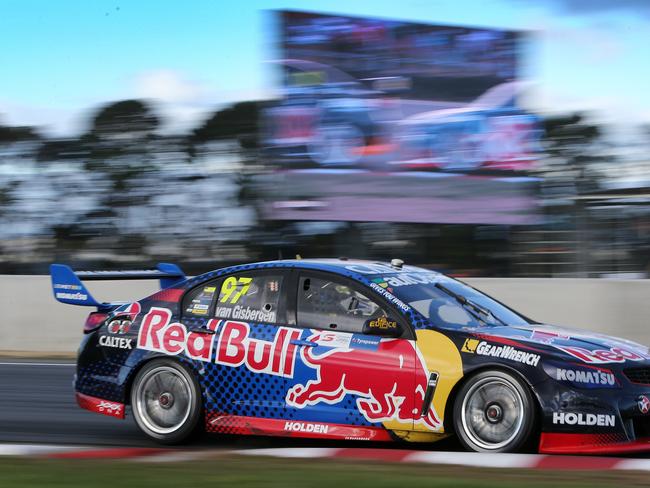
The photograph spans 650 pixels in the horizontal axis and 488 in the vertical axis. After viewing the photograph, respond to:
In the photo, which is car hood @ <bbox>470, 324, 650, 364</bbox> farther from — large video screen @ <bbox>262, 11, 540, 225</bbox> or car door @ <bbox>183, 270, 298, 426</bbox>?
large video screen @ <bbox>262, 11, 540, 225</bbox>

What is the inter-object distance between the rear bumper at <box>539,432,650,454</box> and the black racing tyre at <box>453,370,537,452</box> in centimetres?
19

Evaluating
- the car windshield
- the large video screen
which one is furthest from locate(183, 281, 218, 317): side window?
the large video screen

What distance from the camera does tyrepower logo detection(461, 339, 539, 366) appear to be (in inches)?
262

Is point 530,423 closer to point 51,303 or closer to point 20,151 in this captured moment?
point 51,303

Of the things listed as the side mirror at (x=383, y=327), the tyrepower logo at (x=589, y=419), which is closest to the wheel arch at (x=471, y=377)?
the tyrepower logo at (x=589, y=419)

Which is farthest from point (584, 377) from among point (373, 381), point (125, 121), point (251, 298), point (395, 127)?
point (125, 121)

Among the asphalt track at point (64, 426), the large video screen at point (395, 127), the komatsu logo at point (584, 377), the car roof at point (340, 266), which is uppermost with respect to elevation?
the large video screen at point (395, 127)

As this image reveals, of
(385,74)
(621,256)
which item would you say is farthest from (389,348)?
(385,74)

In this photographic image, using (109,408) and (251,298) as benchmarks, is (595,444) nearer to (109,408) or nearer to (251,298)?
(251,298)

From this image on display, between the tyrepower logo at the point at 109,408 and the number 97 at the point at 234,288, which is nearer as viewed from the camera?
the number 97 at the point at 234,288

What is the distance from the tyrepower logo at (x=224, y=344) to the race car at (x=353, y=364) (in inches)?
0.4

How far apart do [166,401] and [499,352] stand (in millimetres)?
2528

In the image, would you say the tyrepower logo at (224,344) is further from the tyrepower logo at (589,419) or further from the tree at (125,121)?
the tree at (125,121)

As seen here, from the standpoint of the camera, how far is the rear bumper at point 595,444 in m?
6.50
